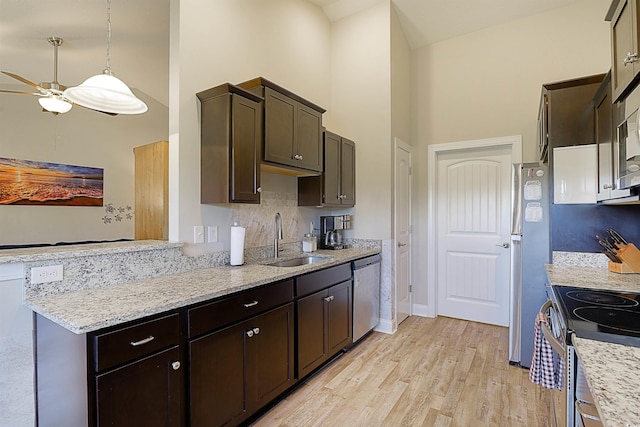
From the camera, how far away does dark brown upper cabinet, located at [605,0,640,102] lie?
1.23m

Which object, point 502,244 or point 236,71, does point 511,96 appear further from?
point 236,71

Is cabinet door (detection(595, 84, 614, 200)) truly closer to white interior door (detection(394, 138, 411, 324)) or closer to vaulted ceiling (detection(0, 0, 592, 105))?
white interior door (detection(394, 138, 411, 324))

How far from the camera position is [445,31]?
12.8 feet

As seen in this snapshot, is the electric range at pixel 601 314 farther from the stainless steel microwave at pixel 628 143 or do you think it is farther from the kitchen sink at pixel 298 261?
the kitchen sink at pixel 298 261

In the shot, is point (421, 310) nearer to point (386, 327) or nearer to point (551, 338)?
point (386, 327)

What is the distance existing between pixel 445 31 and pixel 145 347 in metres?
4.45

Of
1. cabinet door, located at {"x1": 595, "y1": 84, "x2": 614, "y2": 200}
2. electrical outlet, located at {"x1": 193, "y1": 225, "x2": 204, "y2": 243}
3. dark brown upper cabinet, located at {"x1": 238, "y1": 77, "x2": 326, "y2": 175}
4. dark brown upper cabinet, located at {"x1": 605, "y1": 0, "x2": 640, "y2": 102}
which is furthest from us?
dark brown upper cabinet, located at {"x1": 238, "y1": 77, "x2": 326, "y2": 175}

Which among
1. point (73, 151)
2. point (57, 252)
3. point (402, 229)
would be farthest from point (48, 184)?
point (402, 229)

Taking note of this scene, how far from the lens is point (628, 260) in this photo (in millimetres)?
2166

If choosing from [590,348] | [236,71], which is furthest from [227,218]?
[590,348]

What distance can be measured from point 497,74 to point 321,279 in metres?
3.22

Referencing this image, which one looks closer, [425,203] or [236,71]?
[236,71]

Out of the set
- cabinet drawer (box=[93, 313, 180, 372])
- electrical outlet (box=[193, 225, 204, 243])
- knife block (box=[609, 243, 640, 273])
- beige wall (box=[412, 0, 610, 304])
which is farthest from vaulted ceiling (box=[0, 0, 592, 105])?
cabinet drawer (box=[93, 313, 180, 372])

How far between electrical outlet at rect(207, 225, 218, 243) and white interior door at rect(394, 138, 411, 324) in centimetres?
204
